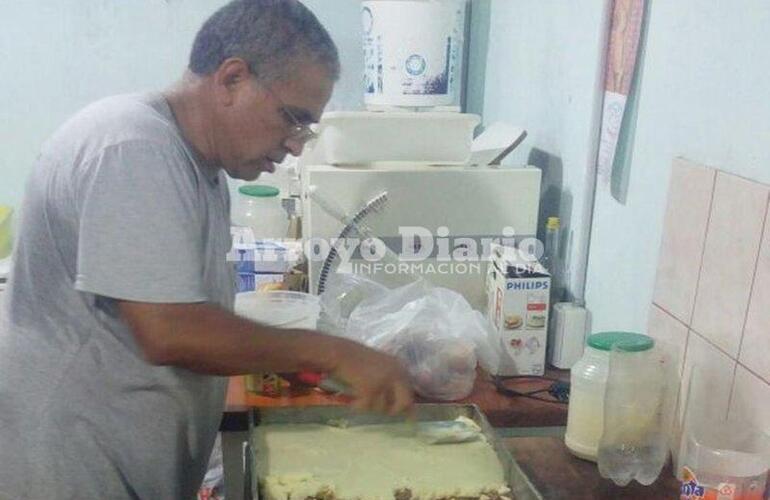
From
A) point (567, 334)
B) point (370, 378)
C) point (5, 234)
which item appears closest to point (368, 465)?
point (370, 378)

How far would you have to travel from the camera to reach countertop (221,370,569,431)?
53.8 inches

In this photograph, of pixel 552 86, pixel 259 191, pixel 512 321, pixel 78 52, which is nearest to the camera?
pixel 512 321

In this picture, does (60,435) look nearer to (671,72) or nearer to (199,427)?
(199,427)

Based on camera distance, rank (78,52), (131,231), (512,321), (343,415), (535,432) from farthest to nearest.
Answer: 1. (78,52)
2. (512,321)
3. (535,432)
4. (343,415)
5. (131,231)

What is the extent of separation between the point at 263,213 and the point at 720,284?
1312mm

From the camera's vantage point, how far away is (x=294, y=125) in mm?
1014

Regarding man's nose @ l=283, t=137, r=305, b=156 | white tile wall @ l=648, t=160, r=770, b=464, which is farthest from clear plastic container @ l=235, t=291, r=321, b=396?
white tile wall @ l=648, t=160, r=770, b=464

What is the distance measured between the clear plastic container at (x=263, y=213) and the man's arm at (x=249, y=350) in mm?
1149

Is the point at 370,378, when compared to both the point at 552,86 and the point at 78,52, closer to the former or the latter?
the point at 552,86

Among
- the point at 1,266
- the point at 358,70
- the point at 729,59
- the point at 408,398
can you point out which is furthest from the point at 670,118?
the point at 1,266

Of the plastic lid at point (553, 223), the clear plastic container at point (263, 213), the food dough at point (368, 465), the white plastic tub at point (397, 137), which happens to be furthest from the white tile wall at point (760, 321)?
the clear plastic container at point (263, 213)

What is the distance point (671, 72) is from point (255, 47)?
2.24ft

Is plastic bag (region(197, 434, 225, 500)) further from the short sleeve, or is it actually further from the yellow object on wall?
the yellow object on wall

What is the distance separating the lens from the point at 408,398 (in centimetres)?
95
